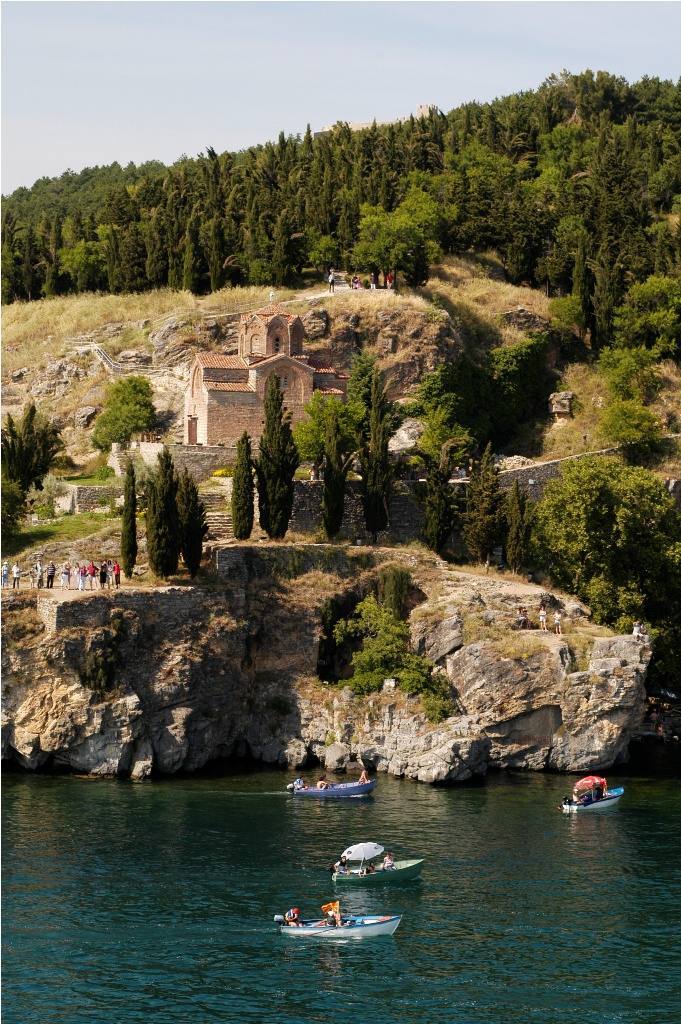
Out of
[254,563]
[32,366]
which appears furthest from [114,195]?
[254,563]

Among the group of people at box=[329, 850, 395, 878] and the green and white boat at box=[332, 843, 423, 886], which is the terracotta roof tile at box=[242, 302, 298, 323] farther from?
Answer: the group of people at box=[329, 850, 395, 878]

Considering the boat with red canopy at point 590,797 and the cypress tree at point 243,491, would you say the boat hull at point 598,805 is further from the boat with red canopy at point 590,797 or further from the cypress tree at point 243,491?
the cypress tree at point 243,491

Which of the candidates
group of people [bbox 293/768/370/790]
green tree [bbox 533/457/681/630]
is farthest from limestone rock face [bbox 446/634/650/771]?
green tree [bbox 533/457/681/630]

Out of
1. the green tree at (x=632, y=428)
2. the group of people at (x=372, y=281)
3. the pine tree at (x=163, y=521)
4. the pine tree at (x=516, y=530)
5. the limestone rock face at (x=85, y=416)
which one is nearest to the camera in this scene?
the pine tree at (x=163, y=521)

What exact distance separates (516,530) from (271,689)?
14242 mm

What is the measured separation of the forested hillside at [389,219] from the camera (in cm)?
9644

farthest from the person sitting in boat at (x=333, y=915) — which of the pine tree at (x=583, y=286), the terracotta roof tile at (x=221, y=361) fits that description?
the pine tree at (x=583, y=286)

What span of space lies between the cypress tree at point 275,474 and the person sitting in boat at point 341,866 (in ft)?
73.9

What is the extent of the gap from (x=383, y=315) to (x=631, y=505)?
2243 centimetres

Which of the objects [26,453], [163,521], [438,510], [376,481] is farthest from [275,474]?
[26,453]

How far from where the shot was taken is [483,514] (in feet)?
241

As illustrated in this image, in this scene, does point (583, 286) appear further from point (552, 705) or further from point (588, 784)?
point (588, 784)

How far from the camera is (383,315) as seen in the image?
295 ft

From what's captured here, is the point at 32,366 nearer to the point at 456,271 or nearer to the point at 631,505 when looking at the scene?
the point at 456,271
